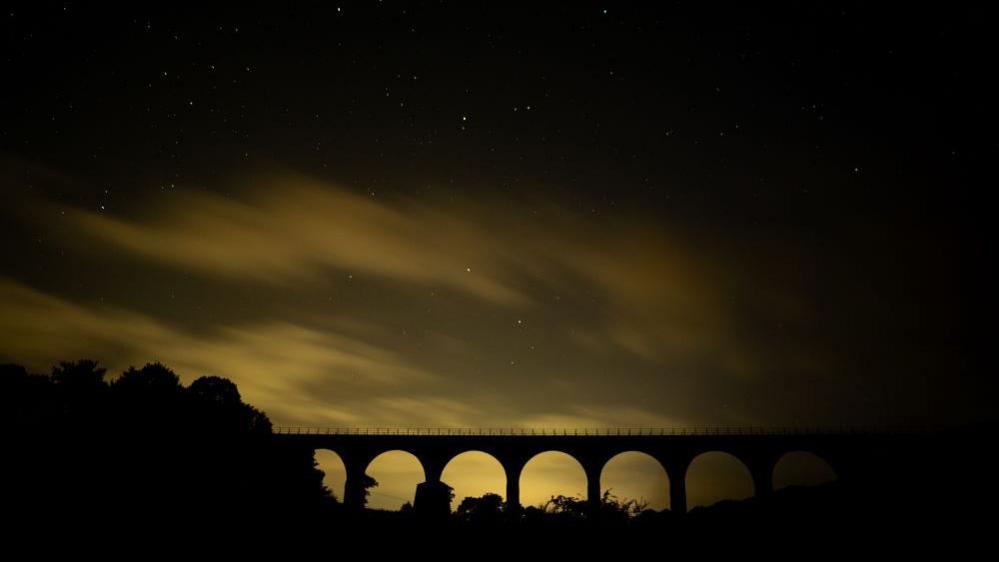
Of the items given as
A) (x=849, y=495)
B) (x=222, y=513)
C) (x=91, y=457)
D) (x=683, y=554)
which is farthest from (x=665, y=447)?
(x=91, y=457)

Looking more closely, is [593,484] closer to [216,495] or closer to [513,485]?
[513,485]

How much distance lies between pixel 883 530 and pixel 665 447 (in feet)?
110

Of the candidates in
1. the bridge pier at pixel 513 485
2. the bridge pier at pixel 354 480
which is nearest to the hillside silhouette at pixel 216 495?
the bridge pier at pixel 354 480

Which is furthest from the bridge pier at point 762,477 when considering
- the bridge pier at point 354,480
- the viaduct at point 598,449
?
the bridge pier at point 354,480

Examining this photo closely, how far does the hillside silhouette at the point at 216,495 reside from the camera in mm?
19984

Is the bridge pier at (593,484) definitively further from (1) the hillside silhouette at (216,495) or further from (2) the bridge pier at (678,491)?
(1) the hillside silhouette at (216,495)

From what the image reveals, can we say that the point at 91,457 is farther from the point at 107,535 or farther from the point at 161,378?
the point at 161,378

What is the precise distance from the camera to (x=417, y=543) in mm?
19938

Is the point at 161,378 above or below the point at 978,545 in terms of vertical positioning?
above

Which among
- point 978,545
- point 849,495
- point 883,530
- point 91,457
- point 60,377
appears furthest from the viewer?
point 60,377

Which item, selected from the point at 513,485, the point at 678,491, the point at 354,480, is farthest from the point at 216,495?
the point at 678,491

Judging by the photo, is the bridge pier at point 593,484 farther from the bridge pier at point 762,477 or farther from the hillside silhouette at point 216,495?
the hillside silhouette at point 216,495

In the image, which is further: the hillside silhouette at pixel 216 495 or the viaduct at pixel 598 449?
the viaduct at pixel 598 449

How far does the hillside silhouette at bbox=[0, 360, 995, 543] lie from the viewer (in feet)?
65.6
